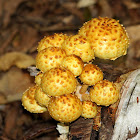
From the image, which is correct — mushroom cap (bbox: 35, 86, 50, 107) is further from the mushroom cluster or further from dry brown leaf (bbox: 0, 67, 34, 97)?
dry brown leaf (bbox: 0, 67, 34, 97)

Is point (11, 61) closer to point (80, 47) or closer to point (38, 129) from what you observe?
point (38, 129)

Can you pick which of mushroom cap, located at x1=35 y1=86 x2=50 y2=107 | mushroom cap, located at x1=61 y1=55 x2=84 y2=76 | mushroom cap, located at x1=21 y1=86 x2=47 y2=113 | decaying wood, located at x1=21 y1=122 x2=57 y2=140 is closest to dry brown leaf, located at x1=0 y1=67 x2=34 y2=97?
decaying wood, located at x1=21 y1=122 x2=57 y2=140

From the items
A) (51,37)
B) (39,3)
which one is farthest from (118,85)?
(39,3)

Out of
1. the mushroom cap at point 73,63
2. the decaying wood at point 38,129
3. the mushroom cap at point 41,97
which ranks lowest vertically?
the decaying wood at point 38,129

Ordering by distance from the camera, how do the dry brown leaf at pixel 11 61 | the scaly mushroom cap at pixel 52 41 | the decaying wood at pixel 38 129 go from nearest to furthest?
the scaly mushroom cap at pixel 52 41 < the decaying wood at pixel 38 129 < the dry brown leaf at pixel 11 61

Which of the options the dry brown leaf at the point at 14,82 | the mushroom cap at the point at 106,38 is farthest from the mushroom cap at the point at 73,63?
the dry brown leaf at the point at 14,82

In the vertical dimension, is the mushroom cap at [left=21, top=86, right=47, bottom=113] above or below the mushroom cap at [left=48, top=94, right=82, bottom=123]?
below

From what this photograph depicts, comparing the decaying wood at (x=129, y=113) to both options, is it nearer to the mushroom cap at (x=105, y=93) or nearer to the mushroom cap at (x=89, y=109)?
the mushroom cap at (x=105, y=93)
